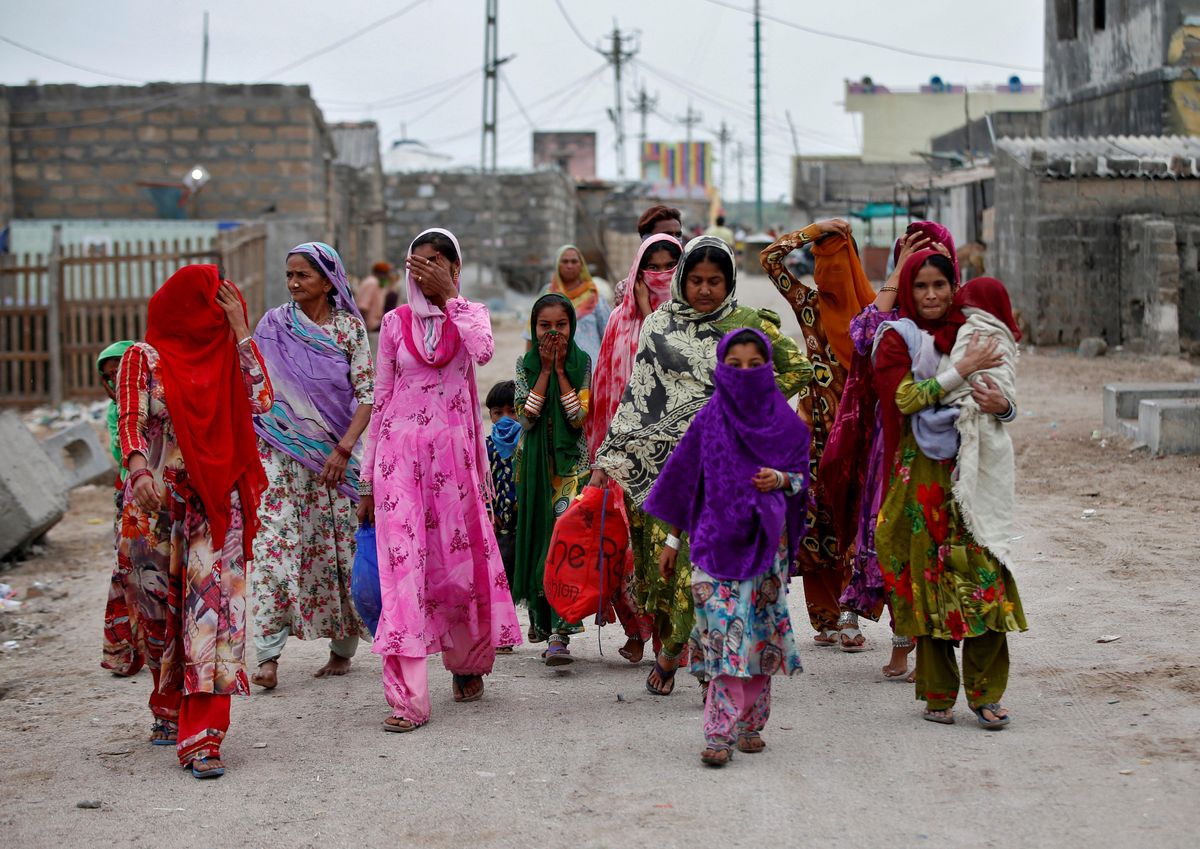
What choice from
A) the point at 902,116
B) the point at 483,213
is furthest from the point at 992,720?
the point at 902,116

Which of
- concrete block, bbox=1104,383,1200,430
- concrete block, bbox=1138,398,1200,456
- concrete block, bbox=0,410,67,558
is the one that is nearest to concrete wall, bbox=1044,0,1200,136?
concrete block, bbox=1104,383,1200,430

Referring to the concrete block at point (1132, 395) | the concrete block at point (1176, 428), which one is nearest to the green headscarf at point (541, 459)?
the concrete block at point (1176, 428)

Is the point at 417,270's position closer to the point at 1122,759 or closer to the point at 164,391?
the point at 164,391

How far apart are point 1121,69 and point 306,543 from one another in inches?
809

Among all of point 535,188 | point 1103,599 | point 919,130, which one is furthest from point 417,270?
point 919,130

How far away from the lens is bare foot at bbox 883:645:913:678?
213 inches

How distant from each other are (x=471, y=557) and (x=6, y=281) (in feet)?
41.4

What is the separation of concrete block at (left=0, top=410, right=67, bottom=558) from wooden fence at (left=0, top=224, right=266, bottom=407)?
6621mm

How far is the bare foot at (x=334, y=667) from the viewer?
6.01m

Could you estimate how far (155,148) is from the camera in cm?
2167

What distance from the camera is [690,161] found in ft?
300

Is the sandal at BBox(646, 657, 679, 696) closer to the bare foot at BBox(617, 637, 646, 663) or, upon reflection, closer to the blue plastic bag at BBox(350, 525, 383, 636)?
the bare foot at BBox(617, 637, 646, 663)

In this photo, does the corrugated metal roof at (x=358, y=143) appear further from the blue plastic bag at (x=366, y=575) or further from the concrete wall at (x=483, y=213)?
the blue plastic bag at (x=366, y=575)

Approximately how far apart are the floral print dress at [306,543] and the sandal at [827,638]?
2.06 meters
